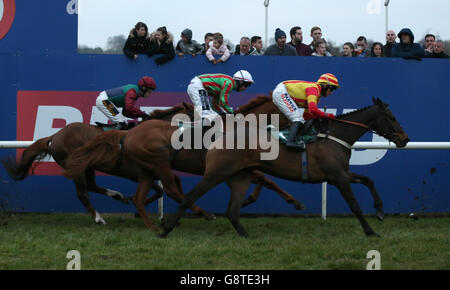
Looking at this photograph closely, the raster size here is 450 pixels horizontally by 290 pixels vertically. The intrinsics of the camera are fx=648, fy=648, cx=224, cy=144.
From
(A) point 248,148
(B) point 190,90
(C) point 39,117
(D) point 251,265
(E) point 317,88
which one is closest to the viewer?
(D) point 251,265

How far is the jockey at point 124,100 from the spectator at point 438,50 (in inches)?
163

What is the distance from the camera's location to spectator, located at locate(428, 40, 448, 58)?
916 cm

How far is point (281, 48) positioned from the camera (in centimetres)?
892

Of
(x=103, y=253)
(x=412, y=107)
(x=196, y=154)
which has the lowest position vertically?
(x=103, y=253)

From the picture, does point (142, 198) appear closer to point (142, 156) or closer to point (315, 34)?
point (142, 156)

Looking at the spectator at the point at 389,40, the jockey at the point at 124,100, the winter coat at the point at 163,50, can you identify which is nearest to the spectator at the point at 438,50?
the spectator at the point at 389,40

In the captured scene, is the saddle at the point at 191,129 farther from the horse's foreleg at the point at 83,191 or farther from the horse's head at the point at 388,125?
the horse's head at the point at 388,125

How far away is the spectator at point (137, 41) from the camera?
8.58 metres

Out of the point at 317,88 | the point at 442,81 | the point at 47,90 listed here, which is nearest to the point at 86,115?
the point at 47,90

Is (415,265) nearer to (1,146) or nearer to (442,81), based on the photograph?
(442,81)

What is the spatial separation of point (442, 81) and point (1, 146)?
5766 millimetres

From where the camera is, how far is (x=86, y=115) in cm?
852

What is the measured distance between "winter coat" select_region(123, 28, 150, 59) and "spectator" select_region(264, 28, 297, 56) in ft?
5.36

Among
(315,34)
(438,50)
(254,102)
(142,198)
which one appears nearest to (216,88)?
(254,102)
